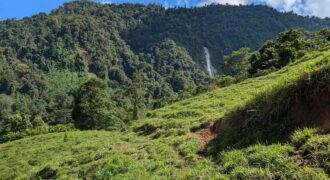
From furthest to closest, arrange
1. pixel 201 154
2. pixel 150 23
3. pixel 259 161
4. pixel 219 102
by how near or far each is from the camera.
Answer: pixel 150 23 → pixel 219 102 → pixel 201 154 → pixel 259 161

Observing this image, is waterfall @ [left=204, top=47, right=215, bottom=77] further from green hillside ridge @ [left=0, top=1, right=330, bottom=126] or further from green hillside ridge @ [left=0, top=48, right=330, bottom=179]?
green hillside ridge @ [left=0, top=48, right=330, bottom=179]

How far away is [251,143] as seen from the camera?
9523 mm

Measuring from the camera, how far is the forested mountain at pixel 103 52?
371 feet

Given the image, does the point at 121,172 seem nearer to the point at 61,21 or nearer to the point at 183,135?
the point at 183,135

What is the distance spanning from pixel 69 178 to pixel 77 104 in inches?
1682

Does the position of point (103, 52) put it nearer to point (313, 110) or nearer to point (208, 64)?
point (208, 64)

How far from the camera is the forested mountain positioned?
11306 cm

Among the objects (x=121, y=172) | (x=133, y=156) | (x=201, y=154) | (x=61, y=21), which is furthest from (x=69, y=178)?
(x=61, y=21)

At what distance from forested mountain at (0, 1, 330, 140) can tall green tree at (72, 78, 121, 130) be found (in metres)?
32.3

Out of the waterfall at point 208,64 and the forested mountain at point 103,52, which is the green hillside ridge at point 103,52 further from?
the waterfall at point 208,64

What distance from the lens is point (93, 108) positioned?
55156 mm

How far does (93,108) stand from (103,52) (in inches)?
3754

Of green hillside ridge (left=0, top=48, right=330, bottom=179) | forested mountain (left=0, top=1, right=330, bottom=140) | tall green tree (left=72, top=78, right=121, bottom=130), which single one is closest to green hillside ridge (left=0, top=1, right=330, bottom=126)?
forested mountain (left=0, top=1, right=330, bottom=140)

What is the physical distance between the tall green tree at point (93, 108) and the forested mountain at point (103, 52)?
32.3 meters
